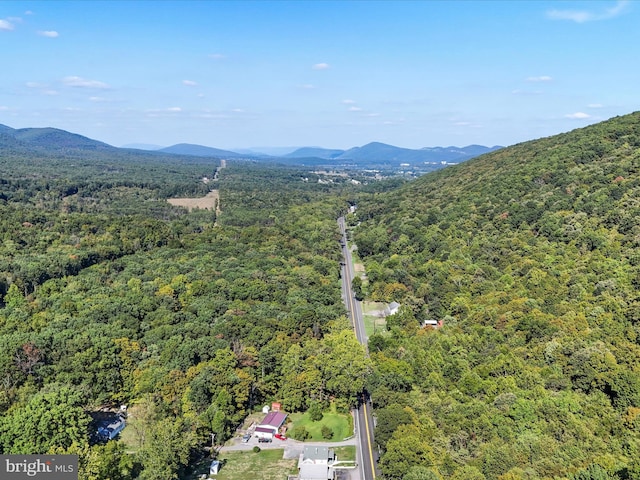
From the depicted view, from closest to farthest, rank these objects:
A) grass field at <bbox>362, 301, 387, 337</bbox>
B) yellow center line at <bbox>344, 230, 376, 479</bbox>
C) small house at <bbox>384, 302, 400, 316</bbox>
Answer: yellow center line at <bbox>344, 230, 376, 479</bbox>
grass field at <bbox>362, 301, 387, 337</bbox>
small house at <bbox>384, 302, 400, 316</bbox>

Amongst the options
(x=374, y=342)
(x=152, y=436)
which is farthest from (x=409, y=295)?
(x=152, y=436)

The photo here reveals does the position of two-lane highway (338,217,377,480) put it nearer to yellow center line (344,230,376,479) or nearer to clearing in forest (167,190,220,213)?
yellow center line (344,230,376,479)

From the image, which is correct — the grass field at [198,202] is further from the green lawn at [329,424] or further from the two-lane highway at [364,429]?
the green lawn at [329,424]

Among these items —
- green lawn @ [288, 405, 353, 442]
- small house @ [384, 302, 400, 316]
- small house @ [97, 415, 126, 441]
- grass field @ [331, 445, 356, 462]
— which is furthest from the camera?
small house @ [384, 302, 400, 316]

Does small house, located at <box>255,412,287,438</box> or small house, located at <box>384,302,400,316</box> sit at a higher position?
small house, located at <box>384,302,400,316</box>

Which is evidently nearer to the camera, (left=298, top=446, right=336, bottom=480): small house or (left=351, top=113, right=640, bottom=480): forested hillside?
(left=351, top=113, right=640, bottom=480): forested hillside

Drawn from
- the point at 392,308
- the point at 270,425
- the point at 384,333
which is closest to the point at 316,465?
the point at 270,425

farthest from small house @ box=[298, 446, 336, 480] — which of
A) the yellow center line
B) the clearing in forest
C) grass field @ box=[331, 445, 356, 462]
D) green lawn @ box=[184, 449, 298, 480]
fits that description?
the clearing in forest

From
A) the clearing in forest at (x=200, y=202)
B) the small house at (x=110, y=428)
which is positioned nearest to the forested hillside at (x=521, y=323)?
the small house at (x=110, y=428)
